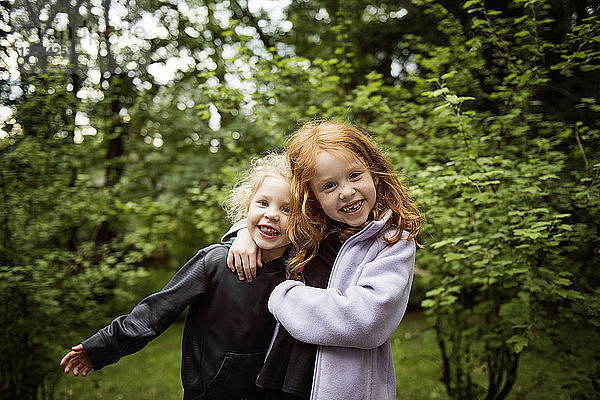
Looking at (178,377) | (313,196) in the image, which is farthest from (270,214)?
(178,377)

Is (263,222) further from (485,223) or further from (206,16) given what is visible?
(206,16)

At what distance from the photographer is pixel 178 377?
18.2 feet

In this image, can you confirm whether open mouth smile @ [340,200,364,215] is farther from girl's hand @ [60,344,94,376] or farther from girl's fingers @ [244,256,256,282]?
girl's hand @ [60,344,94,376]

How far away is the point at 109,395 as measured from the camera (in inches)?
191

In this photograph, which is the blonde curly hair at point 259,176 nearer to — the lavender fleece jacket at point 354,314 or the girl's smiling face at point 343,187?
the girl's smiling face at point 343,187

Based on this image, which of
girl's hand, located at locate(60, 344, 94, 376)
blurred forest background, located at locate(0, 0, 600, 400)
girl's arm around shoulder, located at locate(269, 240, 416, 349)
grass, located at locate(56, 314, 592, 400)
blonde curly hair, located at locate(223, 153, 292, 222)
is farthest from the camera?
grass, located at locate(56, 314, 592, 400)

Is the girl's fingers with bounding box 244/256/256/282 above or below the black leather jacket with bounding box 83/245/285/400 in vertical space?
above

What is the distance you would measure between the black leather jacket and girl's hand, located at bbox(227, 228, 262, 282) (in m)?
0.04

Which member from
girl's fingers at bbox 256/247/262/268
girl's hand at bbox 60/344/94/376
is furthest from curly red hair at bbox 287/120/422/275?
girl's hand at bbox 60/344/94/376

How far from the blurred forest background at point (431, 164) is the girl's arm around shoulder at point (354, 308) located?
68cm

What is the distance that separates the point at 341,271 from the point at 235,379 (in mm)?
545

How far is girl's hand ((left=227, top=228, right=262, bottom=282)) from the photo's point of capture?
1567 mm

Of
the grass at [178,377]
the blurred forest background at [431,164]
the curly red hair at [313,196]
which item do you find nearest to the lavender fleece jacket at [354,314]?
the curly red hair at [313,196]

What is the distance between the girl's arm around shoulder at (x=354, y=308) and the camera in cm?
129
